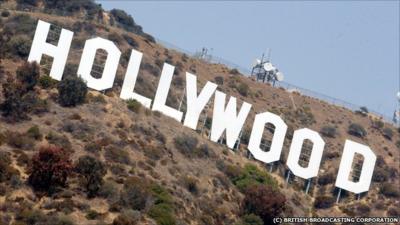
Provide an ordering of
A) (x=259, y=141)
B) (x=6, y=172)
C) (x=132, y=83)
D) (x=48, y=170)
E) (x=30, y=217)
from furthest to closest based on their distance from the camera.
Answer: (x=259, y=141)
(x=132, y=83)
(x=48, y=170)
(x=6, y=172)
(x=30, y=217)

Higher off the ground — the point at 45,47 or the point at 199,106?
the point at 45,47

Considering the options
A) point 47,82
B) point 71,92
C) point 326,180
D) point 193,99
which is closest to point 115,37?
point 193,99

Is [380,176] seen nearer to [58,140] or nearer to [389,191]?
[389,191]

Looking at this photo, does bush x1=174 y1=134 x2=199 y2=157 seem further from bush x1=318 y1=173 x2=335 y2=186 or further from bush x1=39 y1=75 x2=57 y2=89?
bush x1=318 y1=173 x2=335 y2=186

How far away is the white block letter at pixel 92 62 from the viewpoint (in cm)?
7238

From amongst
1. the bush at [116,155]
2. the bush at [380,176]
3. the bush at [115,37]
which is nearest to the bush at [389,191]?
the bush at [380,176]

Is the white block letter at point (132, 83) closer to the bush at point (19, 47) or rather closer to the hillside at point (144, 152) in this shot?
the hillside at point (144, 152)

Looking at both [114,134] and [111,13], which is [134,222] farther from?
[111,13]

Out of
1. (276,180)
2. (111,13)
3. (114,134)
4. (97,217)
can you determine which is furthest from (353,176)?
(111,13)

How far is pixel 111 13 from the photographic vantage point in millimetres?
120188

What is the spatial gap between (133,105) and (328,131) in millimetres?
40896

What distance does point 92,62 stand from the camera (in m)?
72.4

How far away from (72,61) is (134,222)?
3523 cm

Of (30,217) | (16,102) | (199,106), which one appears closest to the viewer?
(30,217)
